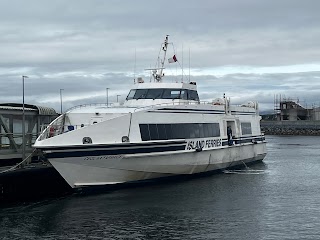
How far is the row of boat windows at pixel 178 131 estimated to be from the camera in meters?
23.7

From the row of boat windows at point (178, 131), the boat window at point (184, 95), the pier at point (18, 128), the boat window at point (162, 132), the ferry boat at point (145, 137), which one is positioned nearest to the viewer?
the ferry boat at point (145, 137)

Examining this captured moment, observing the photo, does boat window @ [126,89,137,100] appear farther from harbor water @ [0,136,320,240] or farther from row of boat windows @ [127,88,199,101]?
harbor water @ [0,136,320,240]

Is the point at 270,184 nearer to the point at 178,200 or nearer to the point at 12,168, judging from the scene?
the point at 178,200

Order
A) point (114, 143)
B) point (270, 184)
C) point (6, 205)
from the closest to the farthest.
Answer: point (6, 205) → point (114, 143) → point (270, 184)

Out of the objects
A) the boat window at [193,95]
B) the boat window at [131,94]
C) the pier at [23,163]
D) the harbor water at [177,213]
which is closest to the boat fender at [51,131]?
the pier at [23,163]

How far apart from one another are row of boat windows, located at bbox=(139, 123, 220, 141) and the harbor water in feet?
8.18

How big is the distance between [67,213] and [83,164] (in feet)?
10.4

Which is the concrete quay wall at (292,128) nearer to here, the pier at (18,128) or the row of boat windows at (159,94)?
the row of boat windows at (159,94)

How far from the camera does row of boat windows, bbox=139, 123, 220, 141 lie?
2373 centimetres

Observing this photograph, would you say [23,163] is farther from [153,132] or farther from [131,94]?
[131,94]

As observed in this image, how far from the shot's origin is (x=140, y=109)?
24.1 metres

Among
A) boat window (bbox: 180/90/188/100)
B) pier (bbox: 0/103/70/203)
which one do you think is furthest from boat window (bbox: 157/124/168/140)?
pier (bbox: 0/103/70/203)

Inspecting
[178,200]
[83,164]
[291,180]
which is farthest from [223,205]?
[291,180]

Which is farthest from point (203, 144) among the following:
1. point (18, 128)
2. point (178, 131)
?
point (18, 128)
